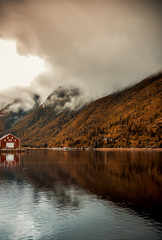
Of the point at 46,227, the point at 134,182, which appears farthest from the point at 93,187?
the point at 46,227

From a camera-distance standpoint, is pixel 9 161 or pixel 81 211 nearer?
pixel 81 211

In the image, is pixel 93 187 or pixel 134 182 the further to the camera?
pixel 134 182

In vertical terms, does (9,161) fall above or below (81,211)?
below

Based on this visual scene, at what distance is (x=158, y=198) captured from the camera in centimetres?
3425

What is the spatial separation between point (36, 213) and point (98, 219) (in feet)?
23.3

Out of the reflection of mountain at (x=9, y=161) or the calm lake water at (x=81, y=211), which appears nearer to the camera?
the calm lake water at (x=81, y=211)

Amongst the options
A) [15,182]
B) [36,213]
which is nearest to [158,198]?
[36,213]

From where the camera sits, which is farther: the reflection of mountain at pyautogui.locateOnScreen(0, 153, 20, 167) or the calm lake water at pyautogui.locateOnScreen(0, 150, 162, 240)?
the reflection of mountain at pyautogui.locateOnScreen(0, 153, 20, 167)

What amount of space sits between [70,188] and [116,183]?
367 inches

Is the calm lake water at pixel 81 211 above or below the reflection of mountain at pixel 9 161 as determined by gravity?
above

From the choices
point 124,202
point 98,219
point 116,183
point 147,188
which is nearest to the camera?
point 98,219

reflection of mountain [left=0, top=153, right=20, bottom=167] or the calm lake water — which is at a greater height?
the calm lake water

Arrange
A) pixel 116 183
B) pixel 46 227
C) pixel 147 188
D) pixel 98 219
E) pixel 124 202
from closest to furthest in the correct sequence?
pixel 46 227, pixel 98 219, pixel 124 202, pixel 147 188, pixel 116 183

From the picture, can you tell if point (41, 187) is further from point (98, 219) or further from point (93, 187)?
point (98, 219)
